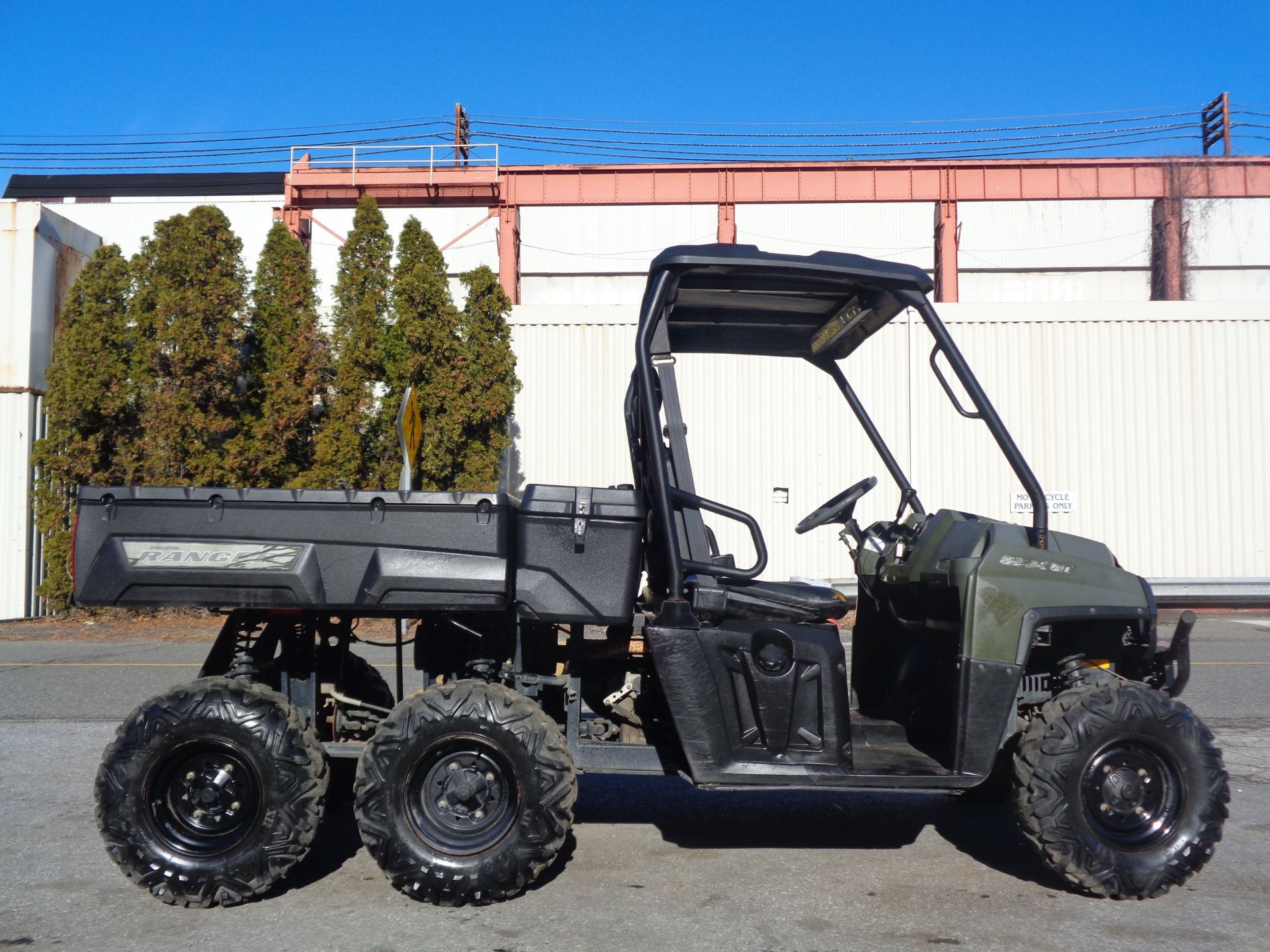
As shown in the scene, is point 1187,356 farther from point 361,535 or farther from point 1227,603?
point 361,535

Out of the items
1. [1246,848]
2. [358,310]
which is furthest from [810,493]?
[1246,848]

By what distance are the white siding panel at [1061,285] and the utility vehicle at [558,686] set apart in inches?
967

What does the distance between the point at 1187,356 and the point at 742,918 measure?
15.1 meters

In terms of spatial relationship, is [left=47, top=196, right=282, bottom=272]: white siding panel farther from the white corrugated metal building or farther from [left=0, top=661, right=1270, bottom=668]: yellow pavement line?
[left=0, top=661, right=1270, bottom=668]: yellow pavement line

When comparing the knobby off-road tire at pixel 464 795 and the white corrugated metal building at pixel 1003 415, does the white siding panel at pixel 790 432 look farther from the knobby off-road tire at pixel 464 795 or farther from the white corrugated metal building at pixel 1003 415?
the knobby off-road tire at pixel 464 795

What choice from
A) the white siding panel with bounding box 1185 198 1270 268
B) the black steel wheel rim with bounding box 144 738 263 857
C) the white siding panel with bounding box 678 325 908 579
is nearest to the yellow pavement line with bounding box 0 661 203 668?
the black steel wheel rim with bounding box 144 738 263 857

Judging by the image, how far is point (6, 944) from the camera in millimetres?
3596

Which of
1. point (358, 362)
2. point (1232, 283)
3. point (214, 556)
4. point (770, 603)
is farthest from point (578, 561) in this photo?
point (1232, 283)

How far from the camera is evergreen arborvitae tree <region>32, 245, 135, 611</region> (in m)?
13.8

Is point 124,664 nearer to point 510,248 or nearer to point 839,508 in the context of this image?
point 839,508

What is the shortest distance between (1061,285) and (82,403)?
77.2 feet

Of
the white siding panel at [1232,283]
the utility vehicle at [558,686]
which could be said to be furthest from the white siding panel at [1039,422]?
the white siding panel at [1232,283]

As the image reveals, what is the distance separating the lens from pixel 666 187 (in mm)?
26328

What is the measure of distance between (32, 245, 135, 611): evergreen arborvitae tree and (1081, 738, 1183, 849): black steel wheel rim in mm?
13276
